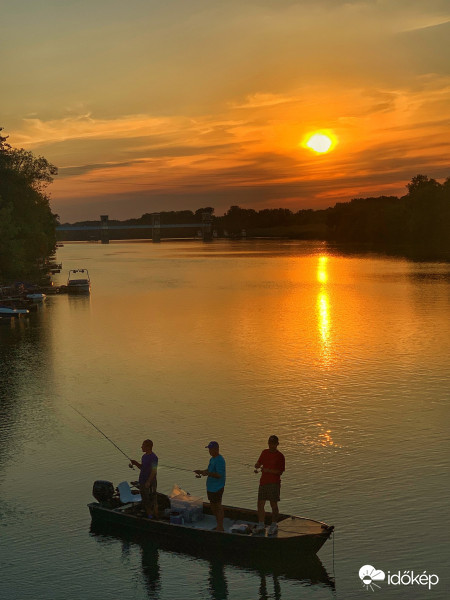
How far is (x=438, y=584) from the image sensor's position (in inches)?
960

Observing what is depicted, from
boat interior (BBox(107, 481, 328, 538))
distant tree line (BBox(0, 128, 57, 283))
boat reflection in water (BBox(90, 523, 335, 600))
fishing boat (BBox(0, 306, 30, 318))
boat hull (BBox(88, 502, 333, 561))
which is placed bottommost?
boat reflection in water (BBox(90, 523, 335, 600))

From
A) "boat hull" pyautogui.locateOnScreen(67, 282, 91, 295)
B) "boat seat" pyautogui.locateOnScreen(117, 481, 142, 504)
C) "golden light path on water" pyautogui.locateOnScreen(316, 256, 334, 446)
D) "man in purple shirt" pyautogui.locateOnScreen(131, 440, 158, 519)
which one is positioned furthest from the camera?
"boat hull" pyautogui.locateOnScreen(67, 282, 91, 295)

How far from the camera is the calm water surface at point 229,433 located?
83.0 ft

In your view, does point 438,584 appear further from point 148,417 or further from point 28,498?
point 148,417

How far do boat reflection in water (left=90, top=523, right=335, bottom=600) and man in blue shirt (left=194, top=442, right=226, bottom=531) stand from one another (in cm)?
106

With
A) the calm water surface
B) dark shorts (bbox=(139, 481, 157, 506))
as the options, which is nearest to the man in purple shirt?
Answer: dark shorts (bbox=(139, 481, 157, 506))

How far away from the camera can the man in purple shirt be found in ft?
85.2

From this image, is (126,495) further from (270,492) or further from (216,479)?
(270,492)

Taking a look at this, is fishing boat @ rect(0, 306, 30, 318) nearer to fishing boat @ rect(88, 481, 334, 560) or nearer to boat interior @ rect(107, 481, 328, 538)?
fishing boat @ rect(88, 481, 334, 560)

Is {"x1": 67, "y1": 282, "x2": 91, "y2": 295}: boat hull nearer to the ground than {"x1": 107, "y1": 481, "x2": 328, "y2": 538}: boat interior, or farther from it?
farther from it

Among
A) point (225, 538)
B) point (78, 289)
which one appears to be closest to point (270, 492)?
point (225, 538)

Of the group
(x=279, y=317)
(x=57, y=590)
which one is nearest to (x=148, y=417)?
(x=57, y=590)

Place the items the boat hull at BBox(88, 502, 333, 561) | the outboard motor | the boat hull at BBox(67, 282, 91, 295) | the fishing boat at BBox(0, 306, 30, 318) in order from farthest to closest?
the boat hull at BBox(67, 282, 91, 295) < the fishing boat at BBox(0, 306, 30, 318) < the outboard motor < the boat hull at BBox(88, 502, 333, 561)

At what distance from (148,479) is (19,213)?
103 metres
